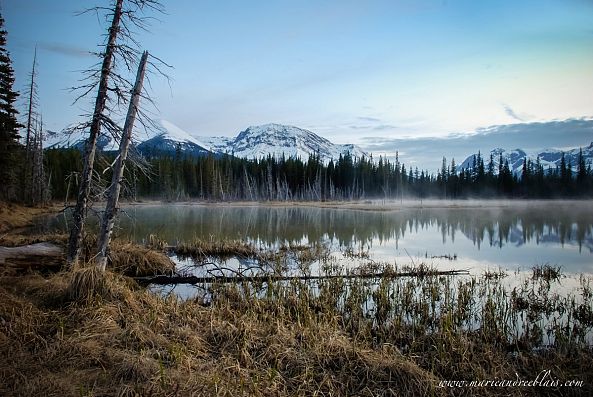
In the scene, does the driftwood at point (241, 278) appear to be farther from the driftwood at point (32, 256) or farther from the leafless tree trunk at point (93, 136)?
the driftwood at point (32, 256)

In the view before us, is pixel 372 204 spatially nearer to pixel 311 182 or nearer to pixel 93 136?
pixel 311 182

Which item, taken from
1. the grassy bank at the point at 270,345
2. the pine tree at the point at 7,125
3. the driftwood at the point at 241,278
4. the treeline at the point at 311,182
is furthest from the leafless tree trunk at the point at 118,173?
the treeline at the point at 311,182

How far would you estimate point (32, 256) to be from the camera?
10938 mm

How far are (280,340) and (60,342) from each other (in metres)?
3.36

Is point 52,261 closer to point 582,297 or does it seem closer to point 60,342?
point 60,342

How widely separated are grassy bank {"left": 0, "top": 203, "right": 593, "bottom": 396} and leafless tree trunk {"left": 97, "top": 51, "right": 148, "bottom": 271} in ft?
4.71

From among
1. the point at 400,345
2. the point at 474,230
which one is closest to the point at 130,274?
the point at 400,345

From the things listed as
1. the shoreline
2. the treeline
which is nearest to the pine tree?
the shoreline

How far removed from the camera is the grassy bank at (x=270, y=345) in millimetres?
4762

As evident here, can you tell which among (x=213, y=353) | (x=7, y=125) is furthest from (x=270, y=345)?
(x=7, y=125)

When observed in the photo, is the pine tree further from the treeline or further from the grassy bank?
the treeline

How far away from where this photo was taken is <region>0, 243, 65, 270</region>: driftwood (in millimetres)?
10283

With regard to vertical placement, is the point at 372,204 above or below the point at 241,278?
below

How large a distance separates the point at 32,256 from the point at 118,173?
12.5ft
